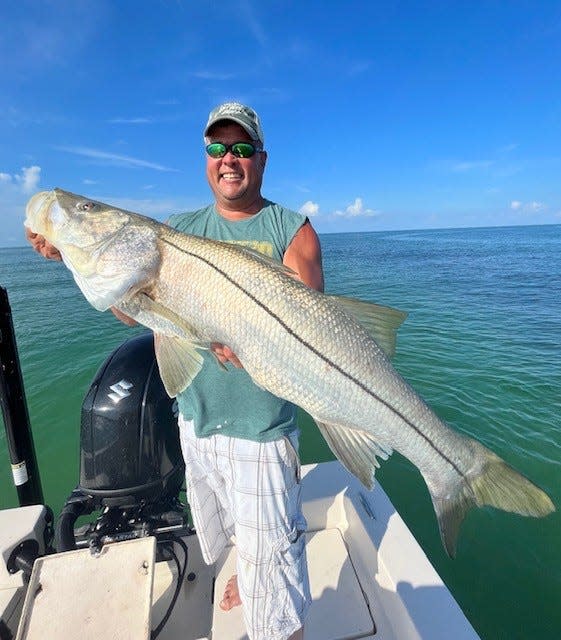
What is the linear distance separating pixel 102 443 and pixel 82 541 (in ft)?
2.29

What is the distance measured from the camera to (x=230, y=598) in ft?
9.08

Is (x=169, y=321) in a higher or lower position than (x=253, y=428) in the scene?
higher

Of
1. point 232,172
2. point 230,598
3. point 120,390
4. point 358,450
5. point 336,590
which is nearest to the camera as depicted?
point 358,450

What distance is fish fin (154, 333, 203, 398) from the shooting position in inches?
81.7

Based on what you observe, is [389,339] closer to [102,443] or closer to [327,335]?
[327,335]

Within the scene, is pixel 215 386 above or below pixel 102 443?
above

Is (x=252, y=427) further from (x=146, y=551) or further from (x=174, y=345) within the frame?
(x=146, y=551)

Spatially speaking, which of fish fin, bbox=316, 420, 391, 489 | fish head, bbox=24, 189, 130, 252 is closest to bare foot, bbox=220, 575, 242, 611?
fish fin, bbox=316, 420, 391, 489

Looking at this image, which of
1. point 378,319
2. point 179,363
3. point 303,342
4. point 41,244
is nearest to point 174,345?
point 179,363

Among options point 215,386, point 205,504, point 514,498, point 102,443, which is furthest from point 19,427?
point 514,498

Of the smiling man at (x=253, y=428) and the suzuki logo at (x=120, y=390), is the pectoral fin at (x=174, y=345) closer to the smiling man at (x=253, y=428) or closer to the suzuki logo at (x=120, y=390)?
the smiling man at (x=253, y=428)

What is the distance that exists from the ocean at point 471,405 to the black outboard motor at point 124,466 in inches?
110

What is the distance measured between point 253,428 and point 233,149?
1.70 meters

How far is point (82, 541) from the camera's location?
2816 millimetres
